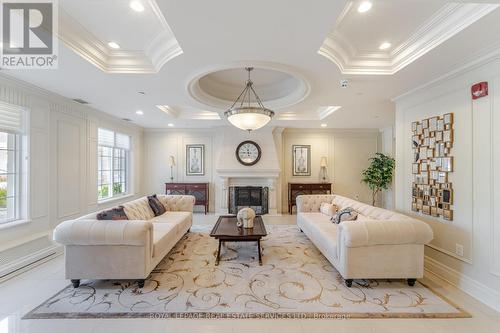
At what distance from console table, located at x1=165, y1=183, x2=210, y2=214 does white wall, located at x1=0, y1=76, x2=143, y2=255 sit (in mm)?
2015

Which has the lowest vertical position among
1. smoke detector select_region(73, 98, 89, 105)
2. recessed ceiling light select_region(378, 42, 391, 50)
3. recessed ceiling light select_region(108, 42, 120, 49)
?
smoke detector select_region(73, 98, 89, 105)

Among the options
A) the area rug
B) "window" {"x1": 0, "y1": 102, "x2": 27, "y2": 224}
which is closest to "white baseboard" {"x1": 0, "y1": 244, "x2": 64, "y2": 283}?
"window" {"x1": 0, "y1": 102, "x2": 27, "y2": 224}

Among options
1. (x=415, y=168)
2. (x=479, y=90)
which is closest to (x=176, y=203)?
(x=415, y=168)

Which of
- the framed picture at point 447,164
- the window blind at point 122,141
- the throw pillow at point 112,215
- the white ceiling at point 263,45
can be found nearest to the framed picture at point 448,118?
the framed picture at point 447,164

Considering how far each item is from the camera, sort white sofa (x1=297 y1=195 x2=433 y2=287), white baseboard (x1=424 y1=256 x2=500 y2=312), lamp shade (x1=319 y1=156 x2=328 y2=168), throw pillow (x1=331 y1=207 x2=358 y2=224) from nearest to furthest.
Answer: white baseboard (x1=424 y1=256 x2=500 y2=312), white sofa (x1=297 y1=195 x2=433 y2=287), throw pillow (x1=331 y1=207 x2=358 y2=224), lamp shade (x1=319 y1=156 x2=328 y2=168)

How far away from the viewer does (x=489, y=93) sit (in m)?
2.56

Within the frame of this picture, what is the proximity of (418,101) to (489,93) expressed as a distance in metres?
1.05

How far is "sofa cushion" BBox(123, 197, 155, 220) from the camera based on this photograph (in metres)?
3.72

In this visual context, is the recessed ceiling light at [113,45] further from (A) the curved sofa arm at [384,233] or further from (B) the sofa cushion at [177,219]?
(A) the curved sofa arm at [384,233]

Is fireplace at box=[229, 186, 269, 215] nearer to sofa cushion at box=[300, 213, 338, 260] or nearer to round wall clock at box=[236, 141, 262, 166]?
round wall clock at box=[236, 141, 262, 166]

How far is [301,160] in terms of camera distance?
7551 millimetres

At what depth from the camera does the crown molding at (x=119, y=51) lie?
7.84 ft

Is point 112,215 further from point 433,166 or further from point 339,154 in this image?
point 339,154

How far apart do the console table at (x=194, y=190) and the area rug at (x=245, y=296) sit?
3.66 metres
